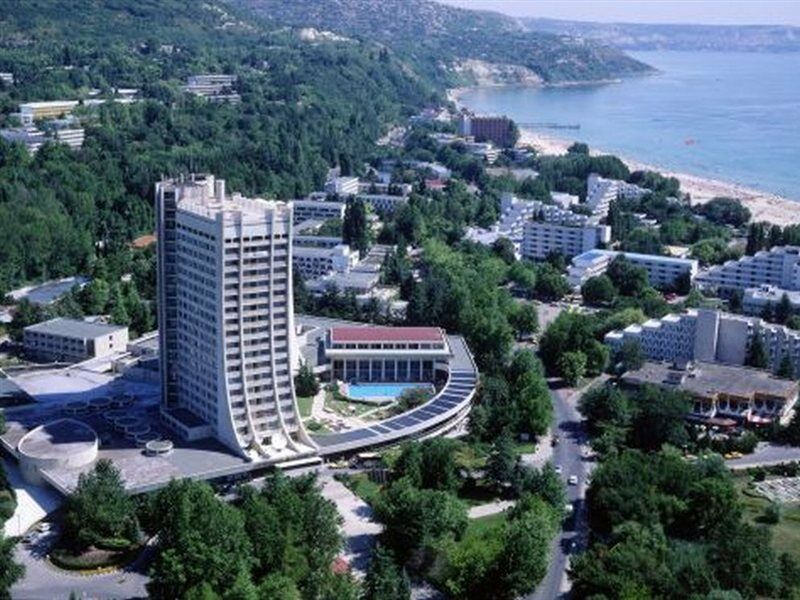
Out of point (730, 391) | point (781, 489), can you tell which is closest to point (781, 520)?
point (781, 489)

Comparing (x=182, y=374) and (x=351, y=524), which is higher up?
(x=182, y=374)

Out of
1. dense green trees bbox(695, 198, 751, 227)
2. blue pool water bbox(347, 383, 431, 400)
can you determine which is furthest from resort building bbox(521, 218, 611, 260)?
blue pool water bbox(347, 383, 431, 400)

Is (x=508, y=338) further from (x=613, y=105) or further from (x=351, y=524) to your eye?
(x=613, y=105)

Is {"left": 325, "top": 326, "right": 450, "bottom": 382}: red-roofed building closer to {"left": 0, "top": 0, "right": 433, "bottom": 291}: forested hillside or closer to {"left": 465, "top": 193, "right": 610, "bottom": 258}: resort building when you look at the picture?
{"left": 0, "top": 0, "right": 433, "bottom": 291}: forested hillside

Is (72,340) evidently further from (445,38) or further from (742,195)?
(445,38)

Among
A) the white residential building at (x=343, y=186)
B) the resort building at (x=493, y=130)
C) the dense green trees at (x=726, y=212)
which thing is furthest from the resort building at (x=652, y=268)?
the resort building at (x=493, y=130)

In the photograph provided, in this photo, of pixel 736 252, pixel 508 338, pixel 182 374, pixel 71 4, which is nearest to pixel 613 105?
pixel 71 4

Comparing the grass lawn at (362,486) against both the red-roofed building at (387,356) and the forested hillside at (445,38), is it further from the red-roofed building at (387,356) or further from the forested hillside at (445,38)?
the forested hillside at (445,38)
